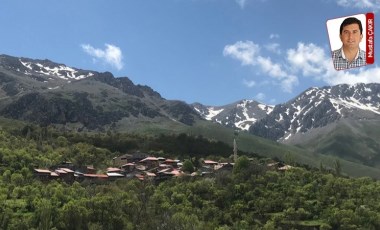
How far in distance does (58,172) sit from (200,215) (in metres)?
59.9

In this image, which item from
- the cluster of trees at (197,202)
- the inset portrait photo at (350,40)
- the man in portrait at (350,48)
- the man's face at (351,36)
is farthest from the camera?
the cluster of trees at (197,202)

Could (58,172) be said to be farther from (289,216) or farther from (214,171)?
(289,216)

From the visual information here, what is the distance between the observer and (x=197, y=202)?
458 ft

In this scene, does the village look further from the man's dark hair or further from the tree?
the man's dark hair

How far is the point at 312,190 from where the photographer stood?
150125mm

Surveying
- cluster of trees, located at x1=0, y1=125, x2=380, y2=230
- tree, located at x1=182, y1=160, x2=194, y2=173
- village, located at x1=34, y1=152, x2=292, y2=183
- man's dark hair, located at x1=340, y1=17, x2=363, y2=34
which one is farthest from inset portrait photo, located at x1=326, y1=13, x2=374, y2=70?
tree, located at x1=182, y1=160, x2=194, y2=173

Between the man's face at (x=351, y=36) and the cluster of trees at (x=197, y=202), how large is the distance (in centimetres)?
8399

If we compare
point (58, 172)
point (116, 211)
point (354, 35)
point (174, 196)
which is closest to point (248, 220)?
point (174, 196)

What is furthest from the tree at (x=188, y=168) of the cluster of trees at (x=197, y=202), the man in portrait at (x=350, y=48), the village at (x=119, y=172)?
the man in portrait at (x=350, y=48)

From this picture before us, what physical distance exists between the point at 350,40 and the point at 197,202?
120 meters

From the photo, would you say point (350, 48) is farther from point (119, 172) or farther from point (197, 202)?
point (119, 172)

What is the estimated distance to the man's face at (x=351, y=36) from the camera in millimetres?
22969

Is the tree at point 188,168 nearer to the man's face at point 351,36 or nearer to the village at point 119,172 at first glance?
the village at point 119,172

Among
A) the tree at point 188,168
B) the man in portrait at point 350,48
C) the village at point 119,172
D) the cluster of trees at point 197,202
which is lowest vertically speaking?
the cluster of trees at point 197,202
